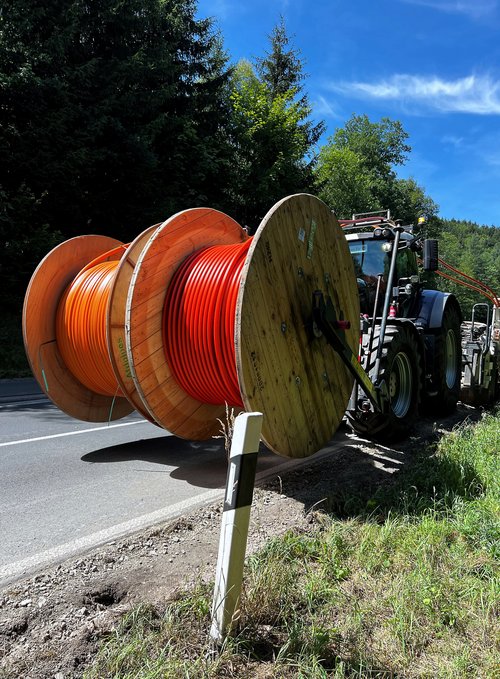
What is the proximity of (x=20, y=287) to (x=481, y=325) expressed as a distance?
12.0 meters

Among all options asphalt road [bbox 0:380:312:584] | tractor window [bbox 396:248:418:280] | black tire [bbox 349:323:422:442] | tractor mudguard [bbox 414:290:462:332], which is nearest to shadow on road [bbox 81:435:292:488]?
asphalt road [bbox 0:380:312:584]

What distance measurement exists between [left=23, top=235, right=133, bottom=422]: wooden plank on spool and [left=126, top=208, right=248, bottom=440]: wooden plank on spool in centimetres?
113

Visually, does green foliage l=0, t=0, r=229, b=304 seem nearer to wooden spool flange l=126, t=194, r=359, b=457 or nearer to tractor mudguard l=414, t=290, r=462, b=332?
tractor mudguard l=414, t=290, r=462, b=332

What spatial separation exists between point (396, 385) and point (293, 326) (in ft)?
7.73

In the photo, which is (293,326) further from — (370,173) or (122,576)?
(370,173)

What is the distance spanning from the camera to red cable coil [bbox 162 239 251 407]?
420cm

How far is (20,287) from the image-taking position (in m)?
15.1

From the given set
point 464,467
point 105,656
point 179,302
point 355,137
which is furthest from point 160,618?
point 355,137

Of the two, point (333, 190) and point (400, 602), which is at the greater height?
point (333, 190)

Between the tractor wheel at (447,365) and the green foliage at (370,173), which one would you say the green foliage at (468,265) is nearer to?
the green foliage at (370,173)

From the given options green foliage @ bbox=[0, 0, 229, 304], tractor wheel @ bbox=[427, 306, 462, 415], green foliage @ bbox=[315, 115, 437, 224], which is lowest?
tractor wheel @ bbox=[427, 306, 462, 415]

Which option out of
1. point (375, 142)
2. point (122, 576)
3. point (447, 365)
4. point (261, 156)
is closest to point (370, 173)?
point (375, 142)

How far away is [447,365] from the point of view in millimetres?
7992

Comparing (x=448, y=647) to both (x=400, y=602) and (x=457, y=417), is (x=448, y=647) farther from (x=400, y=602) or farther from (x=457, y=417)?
(x=457, y=417)
